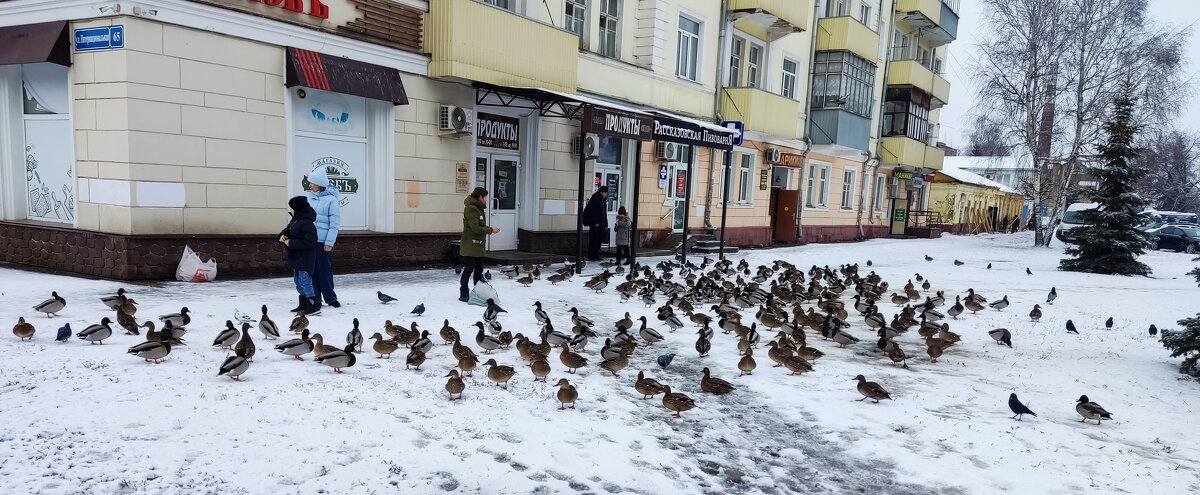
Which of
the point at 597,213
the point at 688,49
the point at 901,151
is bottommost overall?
the point at 597,213

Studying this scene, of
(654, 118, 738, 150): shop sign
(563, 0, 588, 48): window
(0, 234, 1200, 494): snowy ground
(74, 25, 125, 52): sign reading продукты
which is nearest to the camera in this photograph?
(0, 234, 1200, 494): snowy ground

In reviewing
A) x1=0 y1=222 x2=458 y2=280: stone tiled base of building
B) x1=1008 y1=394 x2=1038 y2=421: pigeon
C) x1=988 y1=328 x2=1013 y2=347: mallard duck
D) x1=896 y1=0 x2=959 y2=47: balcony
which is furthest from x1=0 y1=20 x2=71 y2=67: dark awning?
x1=896 y1=0 x2=959 y2=47: balcony

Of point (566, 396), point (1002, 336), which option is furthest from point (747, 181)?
point (566, 396)

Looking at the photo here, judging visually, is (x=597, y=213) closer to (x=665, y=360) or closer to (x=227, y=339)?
(x=665, y=360)

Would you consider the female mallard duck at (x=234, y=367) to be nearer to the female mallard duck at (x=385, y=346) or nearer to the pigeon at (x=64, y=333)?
the female mallard duck at (x=385, y=346)

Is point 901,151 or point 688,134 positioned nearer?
point 688,134

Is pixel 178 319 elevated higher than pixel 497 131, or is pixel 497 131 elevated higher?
pixel 497 131

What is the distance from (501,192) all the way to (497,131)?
1.46m

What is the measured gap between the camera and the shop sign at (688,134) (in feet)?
50.2

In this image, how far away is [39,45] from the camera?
10.2 metres

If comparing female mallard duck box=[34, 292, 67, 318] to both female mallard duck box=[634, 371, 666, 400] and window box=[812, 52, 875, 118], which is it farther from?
window box=[812, 52, 875, 118]

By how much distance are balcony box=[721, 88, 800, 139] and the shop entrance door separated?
9.09 m

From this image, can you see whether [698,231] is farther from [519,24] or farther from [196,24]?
[196,24]

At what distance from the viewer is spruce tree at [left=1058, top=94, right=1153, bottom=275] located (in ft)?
64.6
